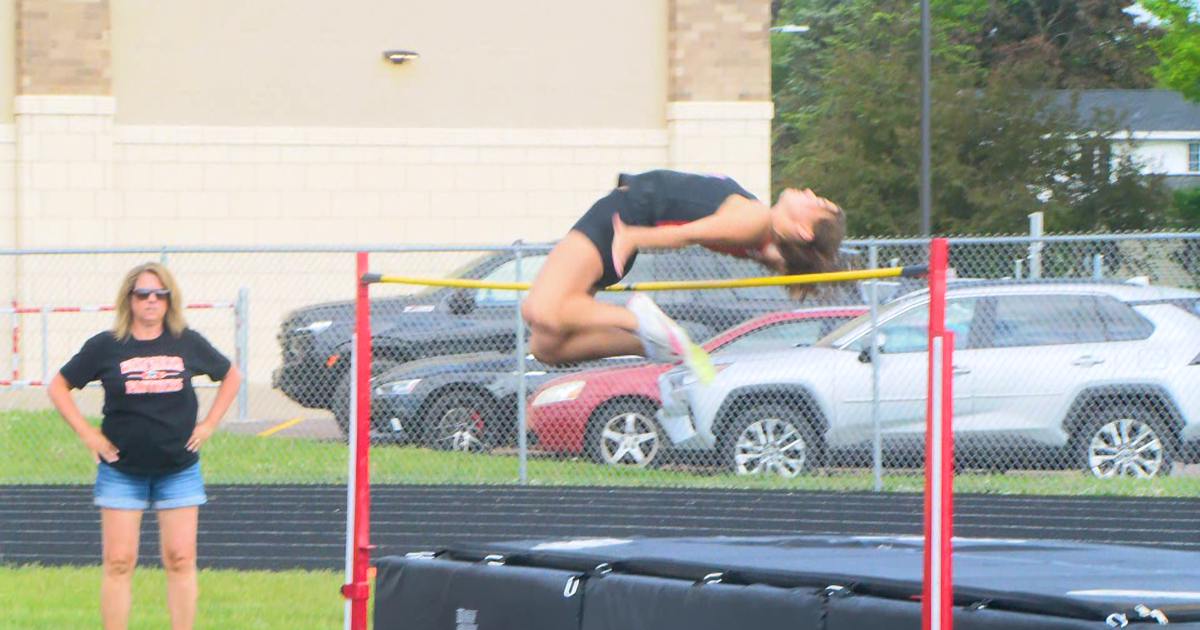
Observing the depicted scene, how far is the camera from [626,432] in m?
11.6

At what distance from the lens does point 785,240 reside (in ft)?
18.5

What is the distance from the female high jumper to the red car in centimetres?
559

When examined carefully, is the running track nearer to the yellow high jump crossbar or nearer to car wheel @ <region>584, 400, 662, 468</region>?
car wheel @ <region>584, 400, 662, 468</region>

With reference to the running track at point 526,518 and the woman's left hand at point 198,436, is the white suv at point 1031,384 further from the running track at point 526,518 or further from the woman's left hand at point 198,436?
the woman's left hand at point 198,436

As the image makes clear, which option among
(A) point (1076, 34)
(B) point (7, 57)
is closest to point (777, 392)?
(B) point (7, 57)

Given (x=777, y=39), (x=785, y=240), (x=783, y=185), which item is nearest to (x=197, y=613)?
(x=785, y=240)

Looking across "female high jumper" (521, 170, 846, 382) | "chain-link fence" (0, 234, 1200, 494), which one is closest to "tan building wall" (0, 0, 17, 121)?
"chain-link fence" (0, 234, 1200, 494)

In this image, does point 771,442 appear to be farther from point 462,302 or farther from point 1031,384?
point 462,302

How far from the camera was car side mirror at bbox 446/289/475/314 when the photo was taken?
1258 cm

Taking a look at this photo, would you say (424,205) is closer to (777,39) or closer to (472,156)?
(472,156)

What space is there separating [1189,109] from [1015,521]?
195ft

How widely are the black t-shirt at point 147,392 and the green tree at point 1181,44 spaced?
34258mm

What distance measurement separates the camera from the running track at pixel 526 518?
9.71m

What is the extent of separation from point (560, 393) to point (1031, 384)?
3460mm
